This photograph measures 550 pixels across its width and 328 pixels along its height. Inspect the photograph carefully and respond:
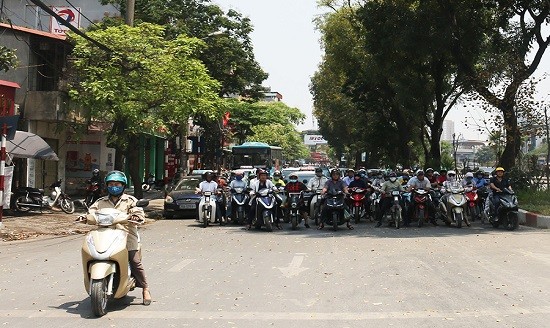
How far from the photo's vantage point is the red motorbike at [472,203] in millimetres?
19078

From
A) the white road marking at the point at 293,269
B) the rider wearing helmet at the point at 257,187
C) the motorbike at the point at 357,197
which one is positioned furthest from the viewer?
the motorbike at the point at 357,197

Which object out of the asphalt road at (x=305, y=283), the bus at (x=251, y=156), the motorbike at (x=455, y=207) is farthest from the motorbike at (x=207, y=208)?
the bus at (x=251, y=156)

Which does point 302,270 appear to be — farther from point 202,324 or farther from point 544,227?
point 544,227

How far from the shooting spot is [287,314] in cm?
720

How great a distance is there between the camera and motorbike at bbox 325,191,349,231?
17000mm

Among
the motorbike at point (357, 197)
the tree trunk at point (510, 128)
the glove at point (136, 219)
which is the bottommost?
the motorbike at point (357, 197)

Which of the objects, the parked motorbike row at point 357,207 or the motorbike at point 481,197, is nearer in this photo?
the parked motorbike row at point 357,207

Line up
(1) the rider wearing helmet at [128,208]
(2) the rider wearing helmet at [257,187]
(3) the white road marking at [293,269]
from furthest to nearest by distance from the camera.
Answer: (2) the rider wearing helmet at [257,187]
(3) the white road marking at [293,269]
(1) the rider wearing helmet at [128,208]

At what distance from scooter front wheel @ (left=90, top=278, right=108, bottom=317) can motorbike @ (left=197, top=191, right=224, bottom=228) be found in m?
11.5

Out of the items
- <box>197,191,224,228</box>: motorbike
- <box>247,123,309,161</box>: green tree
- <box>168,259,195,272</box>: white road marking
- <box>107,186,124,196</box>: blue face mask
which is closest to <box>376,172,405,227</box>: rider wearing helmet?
<box>197,191,224,228</box>: motorbike

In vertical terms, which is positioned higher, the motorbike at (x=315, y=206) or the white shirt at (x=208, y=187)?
the white shirt at (x=208, y=187)

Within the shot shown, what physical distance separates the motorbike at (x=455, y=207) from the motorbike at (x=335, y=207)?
312cm

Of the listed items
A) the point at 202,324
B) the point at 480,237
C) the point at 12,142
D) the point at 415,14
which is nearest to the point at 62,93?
the point at 12,142

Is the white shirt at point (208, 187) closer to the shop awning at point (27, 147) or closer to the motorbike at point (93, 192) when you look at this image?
the motorbike at point (93, 192)
